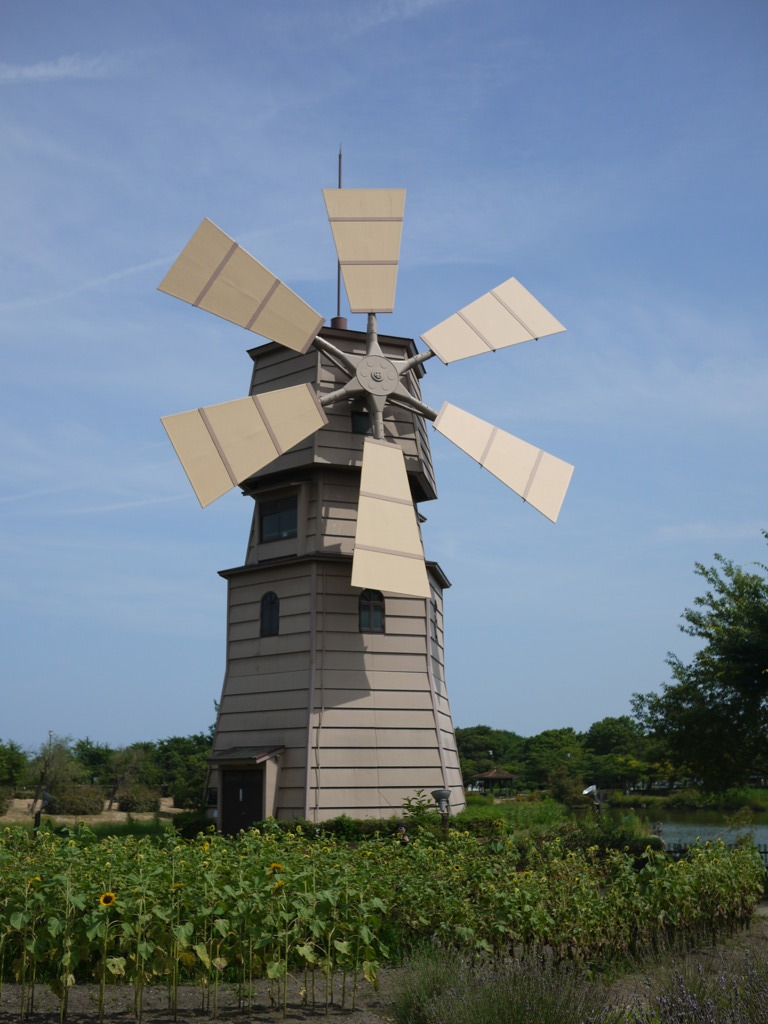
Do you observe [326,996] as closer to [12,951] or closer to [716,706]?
[12,951]

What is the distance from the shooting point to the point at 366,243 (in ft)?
53.4

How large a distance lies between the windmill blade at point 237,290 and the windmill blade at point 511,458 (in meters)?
2.79

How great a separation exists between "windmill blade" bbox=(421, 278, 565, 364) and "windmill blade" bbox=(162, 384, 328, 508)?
3.01 metres

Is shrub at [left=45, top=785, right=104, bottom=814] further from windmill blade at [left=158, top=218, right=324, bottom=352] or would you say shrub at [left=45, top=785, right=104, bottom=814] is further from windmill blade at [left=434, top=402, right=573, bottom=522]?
windmill blade at [left=434, top=402, right=573, bottom=522]

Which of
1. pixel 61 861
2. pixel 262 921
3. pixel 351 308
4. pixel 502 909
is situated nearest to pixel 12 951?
pixel 61 861

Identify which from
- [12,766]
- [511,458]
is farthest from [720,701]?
[12,766]

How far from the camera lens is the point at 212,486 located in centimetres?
1373

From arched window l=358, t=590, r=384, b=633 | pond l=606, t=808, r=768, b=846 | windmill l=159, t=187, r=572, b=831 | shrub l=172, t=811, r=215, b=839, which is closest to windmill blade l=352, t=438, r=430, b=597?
windmill l=159, t=187, r=572, b=831

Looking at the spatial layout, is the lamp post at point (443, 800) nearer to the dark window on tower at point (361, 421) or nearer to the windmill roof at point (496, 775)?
the dark window on tower at point (361, 421)

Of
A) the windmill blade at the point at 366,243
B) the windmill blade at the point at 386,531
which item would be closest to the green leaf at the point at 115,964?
the windmill blade at the point at 386,531

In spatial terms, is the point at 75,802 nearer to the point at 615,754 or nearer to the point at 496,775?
the point at 496,775

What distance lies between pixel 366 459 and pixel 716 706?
9.71 metres

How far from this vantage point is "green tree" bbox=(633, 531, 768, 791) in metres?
18.4

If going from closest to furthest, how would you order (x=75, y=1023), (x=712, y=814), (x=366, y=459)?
(x=75, y=1023) → (x=366, y=459) → (x=712, y=814)
